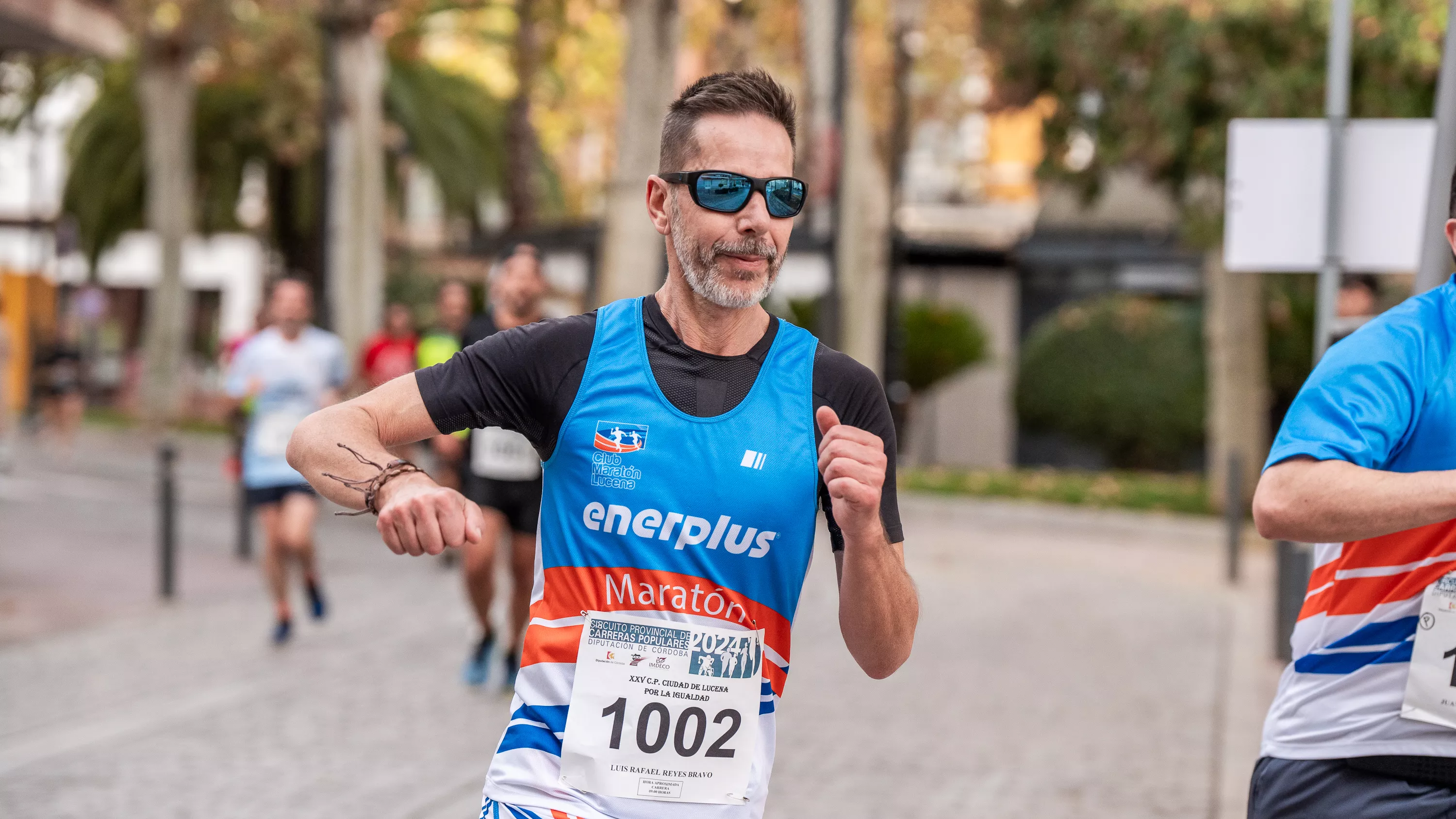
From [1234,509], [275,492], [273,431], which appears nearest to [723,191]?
[275,492]

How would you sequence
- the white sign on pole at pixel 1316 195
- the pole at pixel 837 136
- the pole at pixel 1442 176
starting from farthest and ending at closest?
the pole at pixel 837 136, the white sign on pole at pixel 1316 195, the pole at pixel 1442 176

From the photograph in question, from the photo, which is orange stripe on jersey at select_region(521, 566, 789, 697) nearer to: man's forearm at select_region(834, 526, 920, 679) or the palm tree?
man's forearm at select_region(834, 526, 920, 679)

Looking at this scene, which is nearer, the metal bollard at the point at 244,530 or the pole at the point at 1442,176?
the pole at the point at 1442,176

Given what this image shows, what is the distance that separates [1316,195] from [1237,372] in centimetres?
1246

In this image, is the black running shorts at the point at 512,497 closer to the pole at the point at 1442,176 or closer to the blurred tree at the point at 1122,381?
the pole at the point at 1442,176

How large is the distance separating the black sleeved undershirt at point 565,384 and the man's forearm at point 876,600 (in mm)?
114

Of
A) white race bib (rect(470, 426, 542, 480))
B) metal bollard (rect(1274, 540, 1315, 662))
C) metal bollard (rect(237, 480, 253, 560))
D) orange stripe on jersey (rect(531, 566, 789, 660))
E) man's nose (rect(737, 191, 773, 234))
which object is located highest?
man's nose (rect(737, 191, 773, 234))

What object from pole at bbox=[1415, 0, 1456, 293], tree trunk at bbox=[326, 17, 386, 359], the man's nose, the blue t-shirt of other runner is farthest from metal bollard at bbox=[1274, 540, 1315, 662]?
tree trunk at bbox=[326, 17, 386, 359]

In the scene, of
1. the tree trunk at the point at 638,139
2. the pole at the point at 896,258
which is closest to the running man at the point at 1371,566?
the tree trunk at the point at 638,139

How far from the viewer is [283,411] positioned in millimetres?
9977

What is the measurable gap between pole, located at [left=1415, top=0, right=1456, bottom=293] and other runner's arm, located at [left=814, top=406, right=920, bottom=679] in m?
2.46

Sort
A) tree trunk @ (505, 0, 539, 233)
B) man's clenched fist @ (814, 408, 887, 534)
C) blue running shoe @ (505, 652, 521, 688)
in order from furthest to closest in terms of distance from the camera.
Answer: tree trunk @ (505, 0, 539, 233), blue running shoe @ (505, 652, 521, 688), man's clenched fist @ (814, 408, 887, 534)

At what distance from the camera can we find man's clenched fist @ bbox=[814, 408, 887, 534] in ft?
8.55

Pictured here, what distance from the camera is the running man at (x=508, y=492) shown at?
26.4 ft
